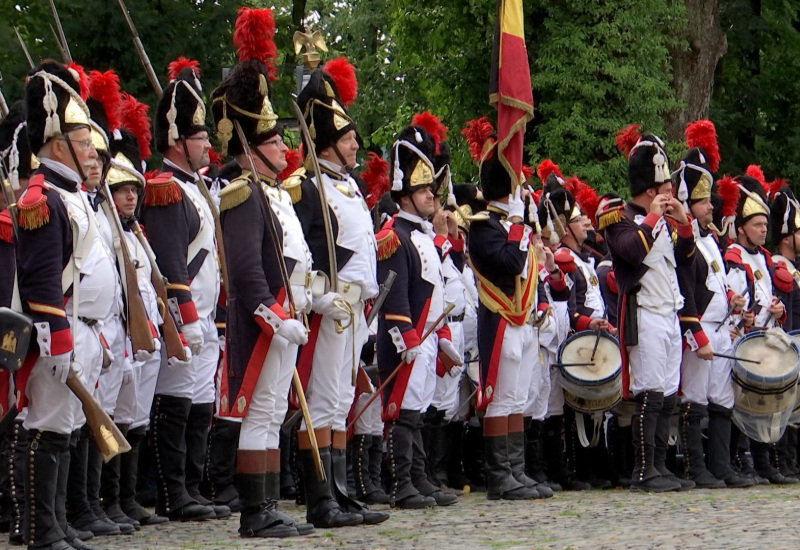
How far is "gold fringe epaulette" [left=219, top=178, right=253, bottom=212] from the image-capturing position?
25.5 ft

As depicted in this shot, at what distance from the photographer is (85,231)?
7.38m

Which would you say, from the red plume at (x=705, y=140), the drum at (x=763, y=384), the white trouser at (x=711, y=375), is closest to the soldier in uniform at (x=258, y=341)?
the white trouser at (x=711, y=375)

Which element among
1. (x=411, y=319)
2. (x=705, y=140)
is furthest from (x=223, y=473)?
(x=705, y=140)

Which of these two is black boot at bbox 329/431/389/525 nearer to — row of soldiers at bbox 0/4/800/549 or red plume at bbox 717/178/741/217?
row of soldiers at bbox 0/4/800/549

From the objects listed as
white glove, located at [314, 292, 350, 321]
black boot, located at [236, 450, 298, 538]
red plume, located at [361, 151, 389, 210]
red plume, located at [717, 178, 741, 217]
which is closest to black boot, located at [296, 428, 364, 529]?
black boot, located at [236, 450, 298, 538]

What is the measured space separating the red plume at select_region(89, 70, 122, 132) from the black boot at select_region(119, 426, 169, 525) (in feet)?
5.80

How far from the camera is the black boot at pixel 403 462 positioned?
9.66 meters

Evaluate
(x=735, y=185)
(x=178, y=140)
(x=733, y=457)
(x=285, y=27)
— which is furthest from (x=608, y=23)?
(x=178, y=140)

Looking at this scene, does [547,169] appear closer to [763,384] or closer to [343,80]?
[763,384]

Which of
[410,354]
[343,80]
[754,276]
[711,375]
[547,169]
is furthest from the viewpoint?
[547,169]

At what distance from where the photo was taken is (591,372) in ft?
37.2

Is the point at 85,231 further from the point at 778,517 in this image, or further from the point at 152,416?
the point at 778,517

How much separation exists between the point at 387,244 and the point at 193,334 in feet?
5.99

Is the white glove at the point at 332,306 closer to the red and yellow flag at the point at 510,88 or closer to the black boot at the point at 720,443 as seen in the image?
the red and yellow flag at the point at 510,88
